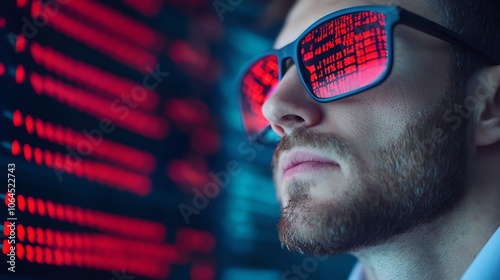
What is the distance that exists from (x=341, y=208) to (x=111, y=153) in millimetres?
545

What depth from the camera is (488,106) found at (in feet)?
2.99

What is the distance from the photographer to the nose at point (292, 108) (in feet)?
3.07

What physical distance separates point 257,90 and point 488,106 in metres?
0.54

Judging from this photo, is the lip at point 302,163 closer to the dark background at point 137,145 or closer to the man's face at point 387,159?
the man's face at point 387,159

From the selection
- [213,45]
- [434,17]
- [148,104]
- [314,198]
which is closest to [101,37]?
[148,104]

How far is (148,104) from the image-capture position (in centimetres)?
119

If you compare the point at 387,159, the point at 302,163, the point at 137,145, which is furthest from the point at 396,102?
the point at 137,145

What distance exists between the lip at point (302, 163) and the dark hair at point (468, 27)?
0.28m

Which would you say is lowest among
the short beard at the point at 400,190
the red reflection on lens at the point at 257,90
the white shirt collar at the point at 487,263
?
the white shirt collar at the point at 487,263

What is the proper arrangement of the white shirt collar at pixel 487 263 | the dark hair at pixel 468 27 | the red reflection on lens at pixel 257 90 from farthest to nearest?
1. the red reflection on lens at pixel 257 90
2. the dark hair at pixel 468 27
3. the white shirt collar at pixel 487 263

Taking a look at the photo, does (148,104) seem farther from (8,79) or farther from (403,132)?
(403,132)

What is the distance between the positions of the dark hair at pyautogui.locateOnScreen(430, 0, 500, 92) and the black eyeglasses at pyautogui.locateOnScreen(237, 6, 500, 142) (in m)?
0.02

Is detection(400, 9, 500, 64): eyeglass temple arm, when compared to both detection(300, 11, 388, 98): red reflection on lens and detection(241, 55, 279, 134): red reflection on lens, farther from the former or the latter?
detection(241, 55, 279, 134): red reflection on lens


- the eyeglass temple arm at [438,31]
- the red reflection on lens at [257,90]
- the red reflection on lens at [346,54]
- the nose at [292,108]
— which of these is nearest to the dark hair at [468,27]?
the eyeglass temple arm at [438,31]
